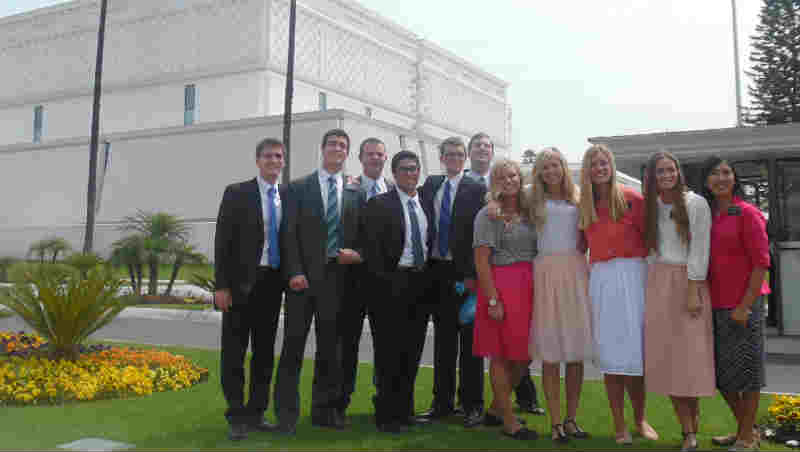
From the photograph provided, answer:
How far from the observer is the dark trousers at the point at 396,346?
512cm

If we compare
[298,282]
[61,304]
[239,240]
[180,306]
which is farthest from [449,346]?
[180,306]

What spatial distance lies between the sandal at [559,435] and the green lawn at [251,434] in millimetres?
51

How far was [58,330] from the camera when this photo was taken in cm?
700

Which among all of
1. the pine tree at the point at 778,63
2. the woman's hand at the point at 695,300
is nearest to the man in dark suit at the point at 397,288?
the woman's hand at the point at 695,300

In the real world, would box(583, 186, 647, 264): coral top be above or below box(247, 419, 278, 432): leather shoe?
above

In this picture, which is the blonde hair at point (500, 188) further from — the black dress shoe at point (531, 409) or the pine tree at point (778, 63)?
the pine tree at point (778, 63)

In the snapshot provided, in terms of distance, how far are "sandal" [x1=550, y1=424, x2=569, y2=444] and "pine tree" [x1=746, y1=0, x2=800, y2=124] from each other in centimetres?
3374

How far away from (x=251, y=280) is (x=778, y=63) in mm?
36067

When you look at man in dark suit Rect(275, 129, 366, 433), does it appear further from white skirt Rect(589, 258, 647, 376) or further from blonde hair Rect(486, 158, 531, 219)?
white skirt Rect(589, 258, 647, 376)

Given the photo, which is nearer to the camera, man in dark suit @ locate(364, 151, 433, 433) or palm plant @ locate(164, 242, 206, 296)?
man in dark suit @ locate(364, 151, 433, 433)

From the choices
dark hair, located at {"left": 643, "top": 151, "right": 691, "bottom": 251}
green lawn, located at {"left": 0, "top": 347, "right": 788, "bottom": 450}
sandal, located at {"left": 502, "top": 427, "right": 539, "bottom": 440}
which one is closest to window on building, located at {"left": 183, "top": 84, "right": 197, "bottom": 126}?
green lawn, located at {"left": 0, "top": 347, "right": 788, "bottom": 450}

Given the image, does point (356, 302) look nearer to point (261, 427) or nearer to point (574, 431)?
point (261, 427)

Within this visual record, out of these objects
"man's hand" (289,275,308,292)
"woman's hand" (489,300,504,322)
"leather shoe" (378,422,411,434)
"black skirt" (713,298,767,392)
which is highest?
"man's hand" (289,275,308,292)

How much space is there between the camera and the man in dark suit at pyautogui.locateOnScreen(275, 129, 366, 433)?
5129 mm
